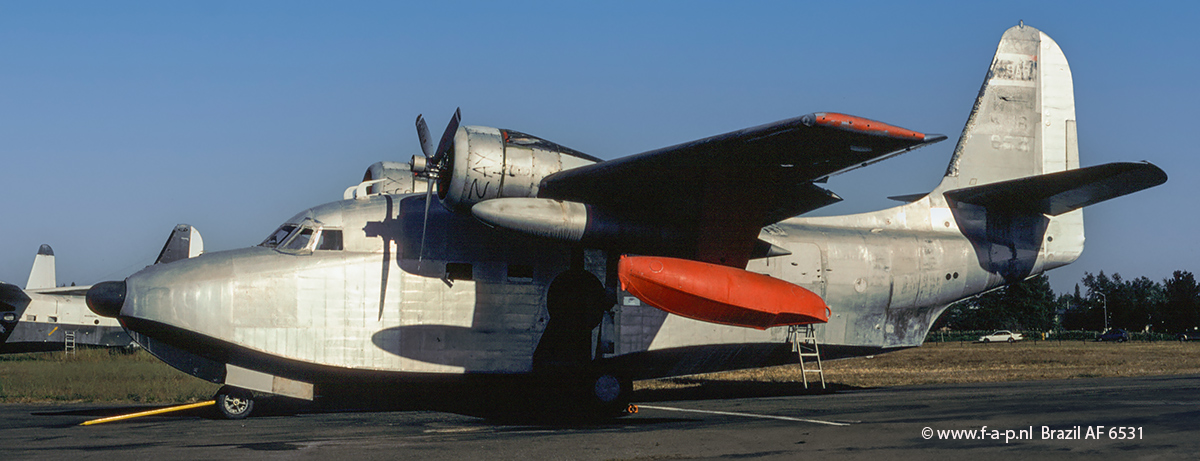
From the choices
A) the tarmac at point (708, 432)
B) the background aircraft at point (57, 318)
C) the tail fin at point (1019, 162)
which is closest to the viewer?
the tarmac at point (708, 432)

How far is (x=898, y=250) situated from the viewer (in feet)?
48.9

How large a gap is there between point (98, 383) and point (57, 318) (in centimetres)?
871

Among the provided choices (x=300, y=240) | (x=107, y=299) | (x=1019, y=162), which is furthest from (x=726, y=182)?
(x=107, y=299)

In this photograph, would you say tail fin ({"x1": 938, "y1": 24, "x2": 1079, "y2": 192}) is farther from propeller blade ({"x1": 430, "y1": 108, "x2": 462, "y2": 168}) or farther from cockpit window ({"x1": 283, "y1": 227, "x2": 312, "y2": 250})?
cockpit window ({"x1": 283, "y1": 227, "x2": 312, "y2": 250})

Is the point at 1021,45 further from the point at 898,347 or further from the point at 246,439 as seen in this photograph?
the point at 246,439

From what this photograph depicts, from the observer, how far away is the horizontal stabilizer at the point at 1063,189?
1242cm

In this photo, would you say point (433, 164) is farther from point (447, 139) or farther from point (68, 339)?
point (68, 339)

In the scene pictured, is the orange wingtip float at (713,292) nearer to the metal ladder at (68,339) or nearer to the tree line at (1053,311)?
the metal ladder at (68,339)

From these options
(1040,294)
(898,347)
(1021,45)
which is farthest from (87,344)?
(1040,294)

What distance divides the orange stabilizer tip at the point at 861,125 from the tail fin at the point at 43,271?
104 feet

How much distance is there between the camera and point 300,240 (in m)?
12.3

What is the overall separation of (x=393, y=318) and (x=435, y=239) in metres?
1.35

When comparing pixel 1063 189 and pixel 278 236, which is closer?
pixel 278 236

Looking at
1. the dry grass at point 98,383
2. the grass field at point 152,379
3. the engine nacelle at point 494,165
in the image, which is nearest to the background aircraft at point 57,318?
the grass field at point 152,379
